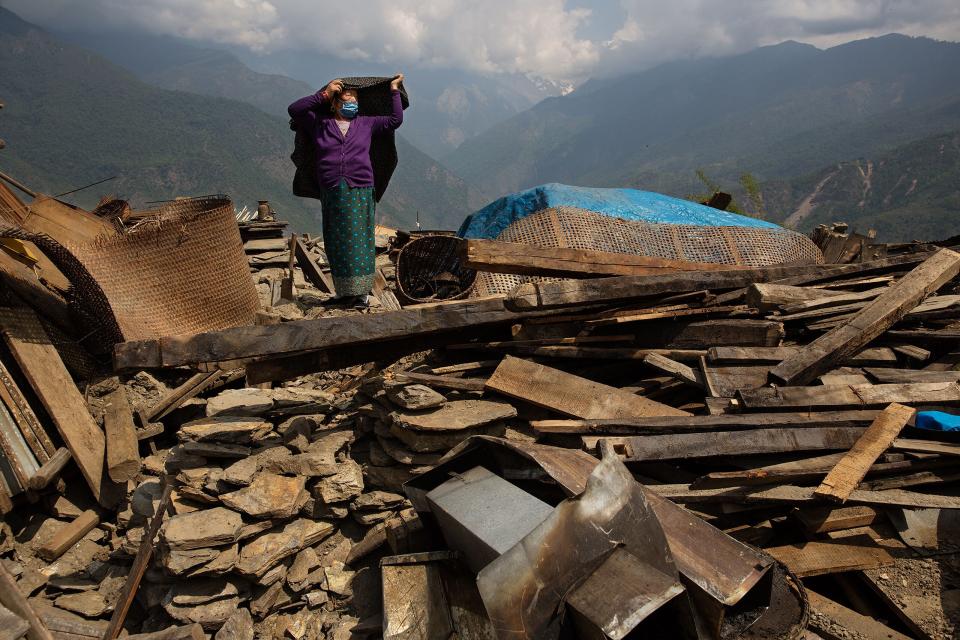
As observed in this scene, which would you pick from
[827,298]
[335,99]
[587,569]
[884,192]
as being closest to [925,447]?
[827,298]

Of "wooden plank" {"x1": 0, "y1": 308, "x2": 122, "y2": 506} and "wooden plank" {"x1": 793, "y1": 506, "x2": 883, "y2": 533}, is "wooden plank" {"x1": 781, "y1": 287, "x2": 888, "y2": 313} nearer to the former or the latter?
"wooden plank" {"x1": 793, "y1": 506, "x2": 883, "y2": 533}

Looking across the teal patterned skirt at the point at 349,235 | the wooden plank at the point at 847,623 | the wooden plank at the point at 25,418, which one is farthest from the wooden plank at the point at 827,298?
the wooden plank at the point at 25,418

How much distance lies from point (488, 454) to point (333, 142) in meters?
4.24

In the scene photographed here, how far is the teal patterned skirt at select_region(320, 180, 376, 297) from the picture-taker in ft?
19.1

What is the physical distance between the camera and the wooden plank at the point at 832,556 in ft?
8.95

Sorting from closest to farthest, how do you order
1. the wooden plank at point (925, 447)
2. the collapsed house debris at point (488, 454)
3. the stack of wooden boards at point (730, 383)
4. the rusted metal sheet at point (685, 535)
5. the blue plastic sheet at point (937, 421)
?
the rusted metal sheet at point (685, 535), the collapsed house debris at point (488, 454), the stack of wooden boards at point (730, 383), the wooden plank at point (925, 447), the blue plastic sheet at point (937, 421)

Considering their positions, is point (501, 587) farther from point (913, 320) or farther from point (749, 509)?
point (913, 320)

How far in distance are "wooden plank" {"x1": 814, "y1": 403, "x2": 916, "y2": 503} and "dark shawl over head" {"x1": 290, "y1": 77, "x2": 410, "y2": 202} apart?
5.21 m

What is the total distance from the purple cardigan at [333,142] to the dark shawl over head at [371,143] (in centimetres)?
13

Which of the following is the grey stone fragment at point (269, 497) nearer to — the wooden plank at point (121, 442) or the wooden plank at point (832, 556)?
the wooden plank at point (121, 442)

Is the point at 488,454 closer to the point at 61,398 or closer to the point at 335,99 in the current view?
the point at 61,398

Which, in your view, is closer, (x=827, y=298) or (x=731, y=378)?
(x=731, y=378)

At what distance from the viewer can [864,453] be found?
2875 mm

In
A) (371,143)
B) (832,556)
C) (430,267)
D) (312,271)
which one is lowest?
(832,556)
